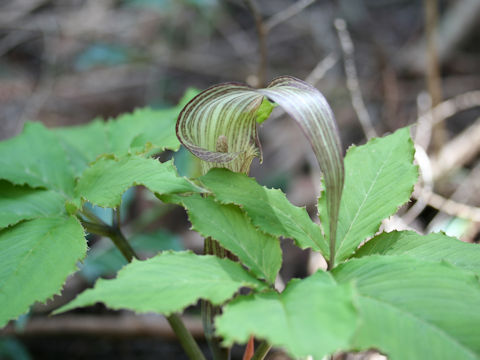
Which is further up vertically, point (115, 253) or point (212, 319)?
point (212, 319)

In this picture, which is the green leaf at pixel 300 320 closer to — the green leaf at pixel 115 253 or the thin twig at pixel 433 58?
the green leaf at pixel 115 253

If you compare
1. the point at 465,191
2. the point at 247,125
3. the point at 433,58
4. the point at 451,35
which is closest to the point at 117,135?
the point at 247,125

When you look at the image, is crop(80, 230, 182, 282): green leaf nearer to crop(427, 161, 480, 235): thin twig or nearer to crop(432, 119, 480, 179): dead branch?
crop(427, 161, 480, 235): thin twig

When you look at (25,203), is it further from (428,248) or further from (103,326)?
(103,326)

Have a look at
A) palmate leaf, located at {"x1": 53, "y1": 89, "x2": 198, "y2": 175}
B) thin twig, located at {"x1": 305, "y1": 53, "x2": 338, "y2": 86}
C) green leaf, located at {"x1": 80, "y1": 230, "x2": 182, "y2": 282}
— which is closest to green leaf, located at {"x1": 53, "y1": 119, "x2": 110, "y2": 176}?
palmate leaf, located at {"x1": 53, "y1": 89, "x2": 198, "y2": 175}

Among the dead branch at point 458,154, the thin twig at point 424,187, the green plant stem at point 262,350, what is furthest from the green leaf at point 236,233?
the dead branch at point 458,154
